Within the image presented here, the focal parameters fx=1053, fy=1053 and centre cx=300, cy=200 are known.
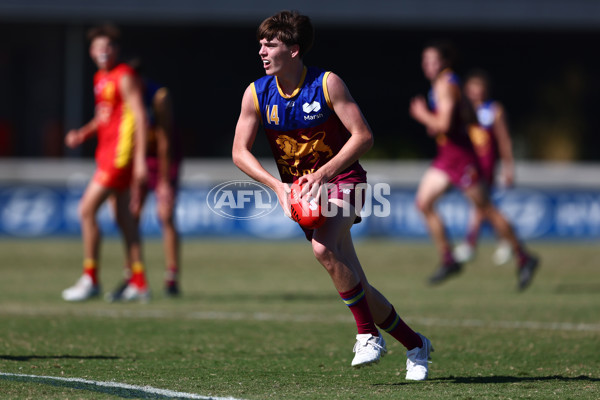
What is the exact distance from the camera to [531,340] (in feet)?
23.6

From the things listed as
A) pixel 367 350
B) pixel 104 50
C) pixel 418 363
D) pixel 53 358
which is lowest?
pixel 53 358

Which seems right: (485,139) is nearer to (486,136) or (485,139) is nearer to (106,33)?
(486,136)

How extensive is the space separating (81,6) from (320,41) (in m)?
7.73

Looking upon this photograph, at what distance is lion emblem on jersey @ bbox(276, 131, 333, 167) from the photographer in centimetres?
552

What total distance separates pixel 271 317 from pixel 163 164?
2238mm

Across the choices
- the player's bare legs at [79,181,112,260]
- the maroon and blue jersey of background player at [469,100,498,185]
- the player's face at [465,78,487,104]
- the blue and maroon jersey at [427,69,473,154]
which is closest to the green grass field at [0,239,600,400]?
the player's bare legs at [79,181,112,260]

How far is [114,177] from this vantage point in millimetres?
9469

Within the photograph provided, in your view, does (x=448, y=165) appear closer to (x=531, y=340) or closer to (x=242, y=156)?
(x=531, y=340)

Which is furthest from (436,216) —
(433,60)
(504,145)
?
(504,145)

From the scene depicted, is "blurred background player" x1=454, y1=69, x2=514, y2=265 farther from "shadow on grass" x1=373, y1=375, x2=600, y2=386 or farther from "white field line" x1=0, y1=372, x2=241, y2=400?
"white field line" x1=0, y1=372, x2=241, y2=400

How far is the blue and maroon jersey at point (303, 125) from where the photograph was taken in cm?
543

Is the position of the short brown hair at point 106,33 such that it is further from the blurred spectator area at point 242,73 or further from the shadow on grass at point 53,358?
the blurred spectator area at point 242,73

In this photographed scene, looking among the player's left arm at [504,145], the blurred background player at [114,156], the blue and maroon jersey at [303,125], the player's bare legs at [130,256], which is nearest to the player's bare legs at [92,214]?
the blurred background player at [114,156]

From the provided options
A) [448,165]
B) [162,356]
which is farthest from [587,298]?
[162,356]
